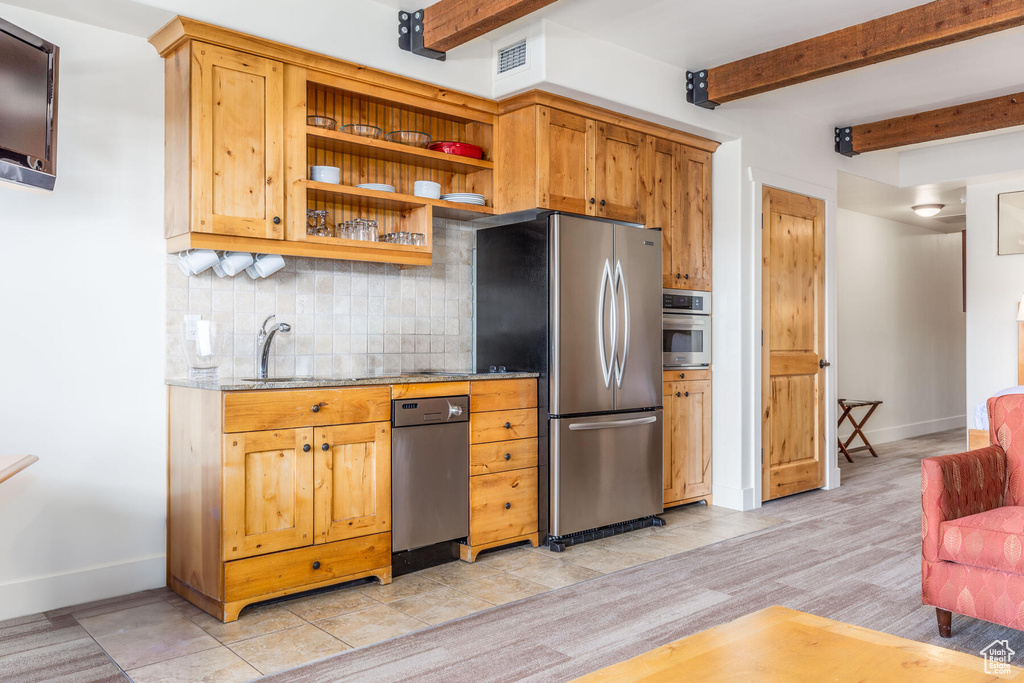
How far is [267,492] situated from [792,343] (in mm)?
3817

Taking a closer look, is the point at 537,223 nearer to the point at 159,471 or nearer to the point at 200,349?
the point at 200,349

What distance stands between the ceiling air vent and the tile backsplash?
911 mm

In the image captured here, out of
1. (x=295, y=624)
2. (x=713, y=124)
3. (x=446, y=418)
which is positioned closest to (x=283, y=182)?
(x=446, y=418)

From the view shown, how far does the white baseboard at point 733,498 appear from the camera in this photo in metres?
4.80

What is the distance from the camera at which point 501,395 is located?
3.75 meters

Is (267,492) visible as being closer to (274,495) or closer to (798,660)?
(274,495)

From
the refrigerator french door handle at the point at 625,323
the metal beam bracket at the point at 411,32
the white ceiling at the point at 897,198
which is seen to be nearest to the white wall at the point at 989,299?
the white ceiling at the point at 897,198

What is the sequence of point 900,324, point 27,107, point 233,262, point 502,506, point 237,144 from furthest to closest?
point 900,324
point 502,506
point 233,262
point 237,144
point 27,107

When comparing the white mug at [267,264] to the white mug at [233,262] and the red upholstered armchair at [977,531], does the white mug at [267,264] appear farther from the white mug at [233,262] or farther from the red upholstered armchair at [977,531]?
the red upholstered armchair at [977,531]

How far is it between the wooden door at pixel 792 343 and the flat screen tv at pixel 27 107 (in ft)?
13.5

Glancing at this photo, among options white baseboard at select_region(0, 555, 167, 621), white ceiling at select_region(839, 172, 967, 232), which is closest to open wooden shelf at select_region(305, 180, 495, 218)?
white baseboard at select_region(0, 555, 167, 621)

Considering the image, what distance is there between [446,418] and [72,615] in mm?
1692

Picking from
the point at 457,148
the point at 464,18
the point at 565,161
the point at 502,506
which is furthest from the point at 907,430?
the point at 464,18

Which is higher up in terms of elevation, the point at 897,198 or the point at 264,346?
the point at 897,198
